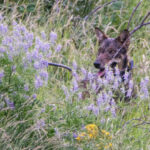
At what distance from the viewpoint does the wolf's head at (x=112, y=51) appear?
682 centimetres

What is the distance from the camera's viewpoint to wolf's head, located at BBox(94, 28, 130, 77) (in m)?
6.82

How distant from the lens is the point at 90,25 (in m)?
8.00

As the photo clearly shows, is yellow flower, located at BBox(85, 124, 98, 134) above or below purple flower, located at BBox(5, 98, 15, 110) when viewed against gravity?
below

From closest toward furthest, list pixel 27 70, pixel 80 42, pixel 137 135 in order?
pixel 27 70 → pixel 137 135 → pixel 80 42

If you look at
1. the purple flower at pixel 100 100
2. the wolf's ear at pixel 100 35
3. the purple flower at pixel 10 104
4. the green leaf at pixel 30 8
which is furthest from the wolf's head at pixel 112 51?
the purple flower at pixel 10 104

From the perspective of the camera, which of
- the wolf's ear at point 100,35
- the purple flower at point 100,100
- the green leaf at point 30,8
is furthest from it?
the green leaf at point 30,8

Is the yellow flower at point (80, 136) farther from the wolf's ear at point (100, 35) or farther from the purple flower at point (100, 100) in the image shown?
the wolf's ear at point (100, 35)

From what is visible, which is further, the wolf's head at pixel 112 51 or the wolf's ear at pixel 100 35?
the wolf's ear at pixel 100 35

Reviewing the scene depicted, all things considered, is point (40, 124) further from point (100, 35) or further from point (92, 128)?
point (100, 35)

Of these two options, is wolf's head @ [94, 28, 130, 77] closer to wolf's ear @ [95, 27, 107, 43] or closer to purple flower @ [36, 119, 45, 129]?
wolf's ear @ [95, 27, 107, 43]

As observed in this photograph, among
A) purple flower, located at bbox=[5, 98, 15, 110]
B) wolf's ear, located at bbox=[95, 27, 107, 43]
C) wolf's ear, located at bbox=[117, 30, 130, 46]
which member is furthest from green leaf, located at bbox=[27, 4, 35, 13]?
purple flower, located at bbox=[5, 98, 15, 110]

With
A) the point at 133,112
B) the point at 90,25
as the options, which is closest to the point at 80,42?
the point at 90,25

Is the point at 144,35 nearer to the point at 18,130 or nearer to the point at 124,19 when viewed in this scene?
the point at 124,19

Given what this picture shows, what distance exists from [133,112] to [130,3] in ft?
12.7
